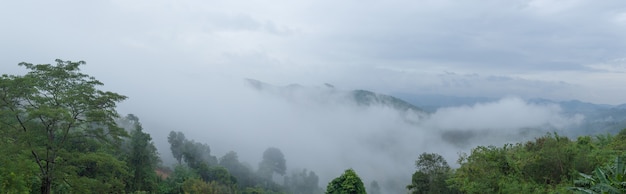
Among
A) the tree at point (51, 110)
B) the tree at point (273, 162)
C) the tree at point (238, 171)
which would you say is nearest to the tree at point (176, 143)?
the tree at point (238, 171)

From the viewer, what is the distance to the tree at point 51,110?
20719 millimetres

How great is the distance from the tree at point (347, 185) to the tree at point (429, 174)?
12163 millimetres

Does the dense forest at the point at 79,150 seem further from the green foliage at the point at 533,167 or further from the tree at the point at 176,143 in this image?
the tree at the point at 176,143

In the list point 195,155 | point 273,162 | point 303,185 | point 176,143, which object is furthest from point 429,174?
point 273,162

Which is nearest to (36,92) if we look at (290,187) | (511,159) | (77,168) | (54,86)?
(54,86)

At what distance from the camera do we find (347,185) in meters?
29.7

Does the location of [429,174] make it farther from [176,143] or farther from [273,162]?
[273,162]

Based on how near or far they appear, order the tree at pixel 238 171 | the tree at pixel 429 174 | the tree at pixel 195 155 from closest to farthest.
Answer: the tree at pixel 429 174
the tree at pixel 195 155
the tree at pixel 238 171

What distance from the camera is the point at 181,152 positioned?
105 m

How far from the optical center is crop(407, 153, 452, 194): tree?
39938 millimetres

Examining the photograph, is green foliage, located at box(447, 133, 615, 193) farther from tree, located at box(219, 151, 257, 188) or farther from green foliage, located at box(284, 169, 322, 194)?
green foliage, located at box(284, 169, 322, 194)

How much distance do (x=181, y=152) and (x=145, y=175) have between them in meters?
58.1

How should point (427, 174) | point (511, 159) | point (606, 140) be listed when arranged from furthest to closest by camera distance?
point (427, 174) → point (606, 140) → point (511, 159)

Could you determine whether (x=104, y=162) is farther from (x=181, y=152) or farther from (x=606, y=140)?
(x=181, y=152)
